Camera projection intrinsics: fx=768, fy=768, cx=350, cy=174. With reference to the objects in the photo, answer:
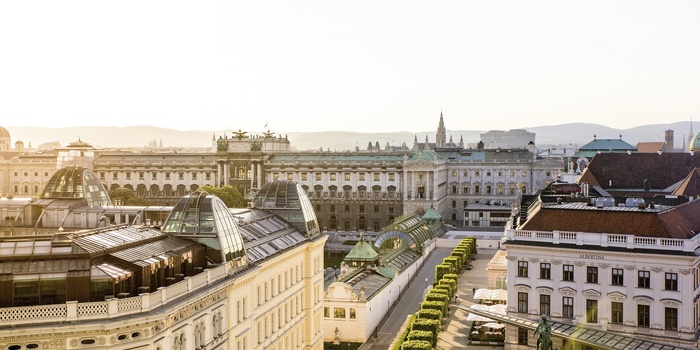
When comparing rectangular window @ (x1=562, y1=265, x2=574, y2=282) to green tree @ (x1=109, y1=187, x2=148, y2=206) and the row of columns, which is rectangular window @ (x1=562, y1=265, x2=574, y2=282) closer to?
green tree @ (x1=109, y1=187, x2=148, y2=206)

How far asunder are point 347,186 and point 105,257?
5291 inches

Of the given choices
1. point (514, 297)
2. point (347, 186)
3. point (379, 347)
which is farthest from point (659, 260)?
point (347, 186)

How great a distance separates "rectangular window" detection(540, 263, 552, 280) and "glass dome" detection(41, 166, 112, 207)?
45.3 meters

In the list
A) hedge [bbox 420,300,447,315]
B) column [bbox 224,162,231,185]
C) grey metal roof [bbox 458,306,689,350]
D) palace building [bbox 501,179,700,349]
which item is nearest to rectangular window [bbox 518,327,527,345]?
palace building [bbox 501,179,700,349]

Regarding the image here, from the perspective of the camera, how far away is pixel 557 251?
63500 millimetres

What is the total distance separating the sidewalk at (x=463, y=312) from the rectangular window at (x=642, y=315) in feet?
44.7

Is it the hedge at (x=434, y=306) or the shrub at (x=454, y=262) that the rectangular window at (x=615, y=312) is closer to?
the hedge at (x=434, y=306)

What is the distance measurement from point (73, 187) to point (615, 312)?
5285 centimetres

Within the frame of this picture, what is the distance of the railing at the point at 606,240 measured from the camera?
59.3 m

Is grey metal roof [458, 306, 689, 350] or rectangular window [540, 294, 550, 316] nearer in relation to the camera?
grey metal roof [458, 306, 689, 350]

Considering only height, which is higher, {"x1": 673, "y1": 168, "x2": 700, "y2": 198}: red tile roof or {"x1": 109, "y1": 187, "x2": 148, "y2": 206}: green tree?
{"x1": 673, "y1": 168, "x2": 700, "y2": 198}: red tile roof

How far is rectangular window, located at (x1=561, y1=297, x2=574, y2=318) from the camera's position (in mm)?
63419

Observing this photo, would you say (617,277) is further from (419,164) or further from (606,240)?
(419,164)

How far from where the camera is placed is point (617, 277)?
6147cm
